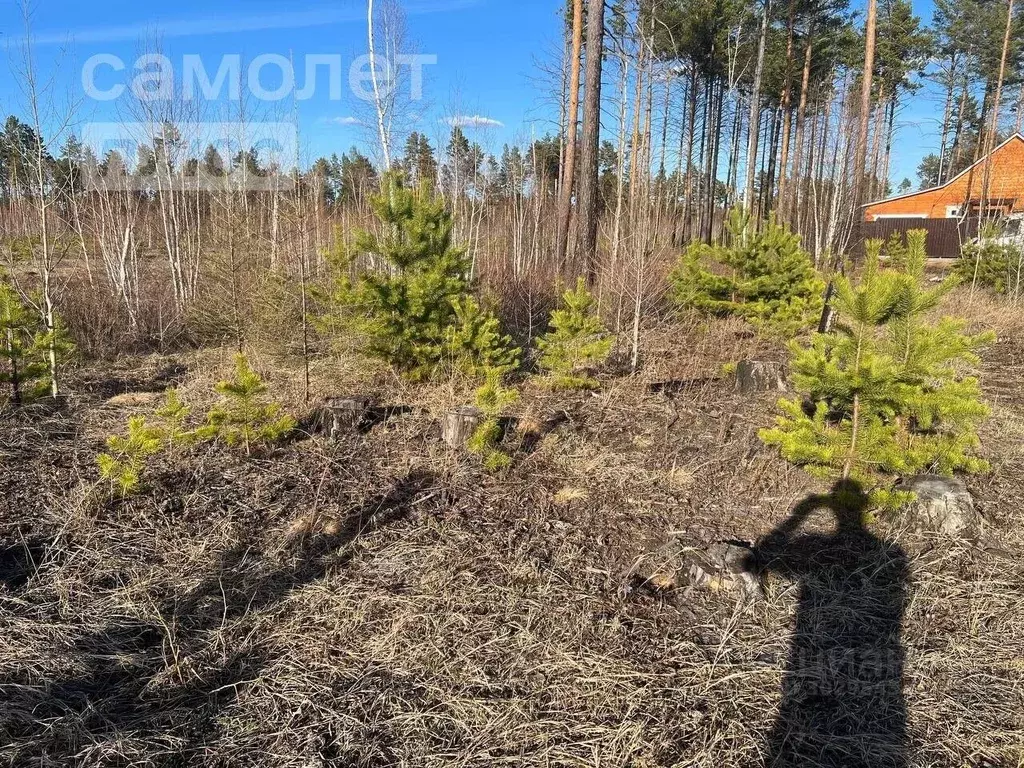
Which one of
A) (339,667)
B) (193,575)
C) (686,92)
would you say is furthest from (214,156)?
(686,92)

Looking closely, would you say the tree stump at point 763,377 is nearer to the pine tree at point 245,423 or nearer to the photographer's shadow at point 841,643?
the photographer's shadow at point 841,643

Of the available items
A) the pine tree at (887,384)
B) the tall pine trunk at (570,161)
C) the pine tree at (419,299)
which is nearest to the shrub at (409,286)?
the pine tree at (419,299)

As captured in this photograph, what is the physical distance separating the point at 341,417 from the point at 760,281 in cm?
556

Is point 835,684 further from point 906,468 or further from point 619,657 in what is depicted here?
point 906,468

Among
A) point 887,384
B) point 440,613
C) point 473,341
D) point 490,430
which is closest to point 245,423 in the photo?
point 490,430

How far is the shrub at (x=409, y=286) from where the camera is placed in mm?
5949

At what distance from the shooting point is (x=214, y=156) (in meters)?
15.2

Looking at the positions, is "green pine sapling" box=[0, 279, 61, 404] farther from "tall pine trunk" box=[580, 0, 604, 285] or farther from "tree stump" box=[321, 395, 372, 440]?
"tall pine trunk" box=[580, 0, 604, 285]

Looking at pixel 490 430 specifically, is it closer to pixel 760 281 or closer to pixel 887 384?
pixel 887 384

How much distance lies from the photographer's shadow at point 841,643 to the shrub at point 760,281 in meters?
4.54

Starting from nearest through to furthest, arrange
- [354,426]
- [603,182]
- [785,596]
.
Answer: [785,596]
[354,426]
[603,182]

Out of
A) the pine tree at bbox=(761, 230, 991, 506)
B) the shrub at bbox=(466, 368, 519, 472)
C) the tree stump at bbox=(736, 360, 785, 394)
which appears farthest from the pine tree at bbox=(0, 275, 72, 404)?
the tree stump at bbox=(736, 360, 785, 394)

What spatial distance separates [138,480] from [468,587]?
90.5 inches

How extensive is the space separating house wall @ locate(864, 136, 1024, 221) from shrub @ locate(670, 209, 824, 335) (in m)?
21.3
